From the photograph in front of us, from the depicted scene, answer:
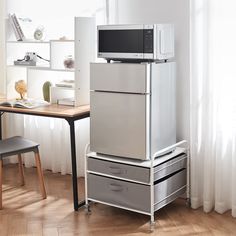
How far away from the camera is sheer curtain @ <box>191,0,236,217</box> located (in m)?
3.73

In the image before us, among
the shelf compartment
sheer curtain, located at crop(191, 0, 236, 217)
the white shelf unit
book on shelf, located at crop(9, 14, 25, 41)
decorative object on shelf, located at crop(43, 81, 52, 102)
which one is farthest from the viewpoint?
book on shelf, located at crop(9, 14, 25, 41)

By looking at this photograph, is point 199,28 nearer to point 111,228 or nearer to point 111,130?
point 111,130

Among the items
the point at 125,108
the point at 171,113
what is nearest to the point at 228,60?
→ the point at 171,113

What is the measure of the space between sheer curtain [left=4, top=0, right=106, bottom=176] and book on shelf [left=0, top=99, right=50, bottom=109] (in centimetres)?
39

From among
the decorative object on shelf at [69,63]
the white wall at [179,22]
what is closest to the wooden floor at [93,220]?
the white wall at [179,22]

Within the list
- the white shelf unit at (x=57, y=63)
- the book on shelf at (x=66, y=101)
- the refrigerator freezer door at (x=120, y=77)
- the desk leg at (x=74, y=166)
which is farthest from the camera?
the book on shelf at (x=66, y=101)

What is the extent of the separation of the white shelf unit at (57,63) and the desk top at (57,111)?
4.8 inches

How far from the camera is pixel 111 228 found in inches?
145

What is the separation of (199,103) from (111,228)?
1.10 meters

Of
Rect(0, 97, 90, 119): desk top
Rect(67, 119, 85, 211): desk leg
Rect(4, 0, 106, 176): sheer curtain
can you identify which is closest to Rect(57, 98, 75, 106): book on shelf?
Rect(0, 97, 90, 119): desk top

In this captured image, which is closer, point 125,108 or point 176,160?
point 125,108

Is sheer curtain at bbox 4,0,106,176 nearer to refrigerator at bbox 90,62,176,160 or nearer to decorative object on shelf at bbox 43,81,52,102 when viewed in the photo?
decorative object on shelf at bbox 43,81,52,102

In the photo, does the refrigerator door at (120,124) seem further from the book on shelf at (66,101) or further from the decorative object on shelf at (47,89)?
the decorative object on shelf at (47,89)

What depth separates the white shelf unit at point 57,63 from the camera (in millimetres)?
4176
